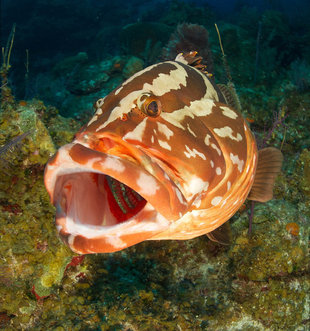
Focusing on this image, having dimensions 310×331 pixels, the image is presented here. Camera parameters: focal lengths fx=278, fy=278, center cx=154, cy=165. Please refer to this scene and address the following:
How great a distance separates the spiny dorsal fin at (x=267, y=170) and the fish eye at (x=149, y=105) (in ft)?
5.69

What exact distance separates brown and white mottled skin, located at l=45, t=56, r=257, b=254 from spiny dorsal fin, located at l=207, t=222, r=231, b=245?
2.04 ft

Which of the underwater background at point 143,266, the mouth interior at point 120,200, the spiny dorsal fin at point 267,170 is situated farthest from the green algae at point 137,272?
the mouth interior at point 120,200

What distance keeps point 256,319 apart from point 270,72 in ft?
29.2

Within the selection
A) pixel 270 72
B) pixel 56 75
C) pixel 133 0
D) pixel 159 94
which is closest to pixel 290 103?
pixel 270 72

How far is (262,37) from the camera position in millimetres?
12539

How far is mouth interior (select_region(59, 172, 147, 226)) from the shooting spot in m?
1.81

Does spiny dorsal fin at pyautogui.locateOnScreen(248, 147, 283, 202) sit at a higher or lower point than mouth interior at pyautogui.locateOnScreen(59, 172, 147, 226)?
lower

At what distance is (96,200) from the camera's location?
194 cm

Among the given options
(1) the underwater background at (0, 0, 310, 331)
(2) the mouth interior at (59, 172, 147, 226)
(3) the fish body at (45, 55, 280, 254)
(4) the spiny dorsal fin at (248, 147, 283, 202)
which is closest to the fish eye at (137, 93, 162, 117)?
(3) the fish body at (45, 55, 280, 254)

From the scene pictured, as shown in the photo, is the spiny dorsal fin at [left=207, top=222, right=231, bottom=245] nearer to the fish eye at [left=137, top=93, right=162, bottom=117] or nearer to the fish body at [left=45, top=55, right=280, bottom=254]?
the fish body at [left=45, top=55, right=280, bottom=254]

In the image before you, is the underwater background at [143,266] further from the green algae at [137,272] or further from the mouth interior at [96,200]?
the mouth interior at [96,200]

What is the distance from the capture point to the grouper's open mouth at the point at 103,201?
1.44 metres

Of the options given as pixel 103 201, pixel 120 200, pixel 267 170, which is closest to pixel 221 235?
pixel 267 170

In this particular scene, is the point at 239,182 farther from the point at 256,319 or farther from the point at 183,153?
the point at 256,319
